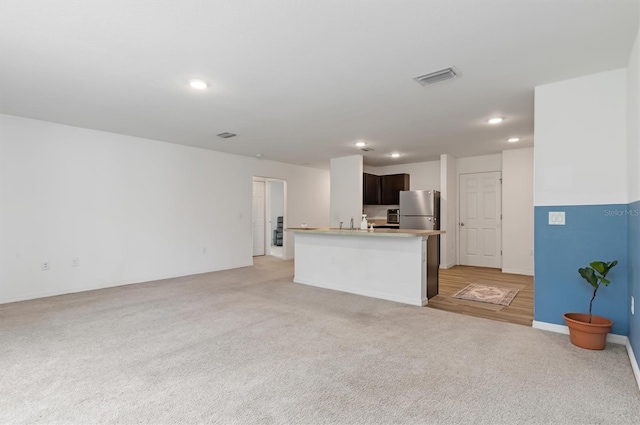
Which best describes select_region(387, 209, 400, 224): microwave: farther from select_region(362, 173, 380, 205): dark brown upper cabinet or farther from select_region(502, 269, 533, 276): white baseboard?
select_region(502, 269, 533, 276): white baseboard

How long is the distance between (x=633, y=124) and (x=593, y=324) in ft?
5.47

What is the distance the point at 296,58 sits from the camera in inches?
106

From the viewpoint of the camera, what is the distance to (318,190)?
30.0 ft

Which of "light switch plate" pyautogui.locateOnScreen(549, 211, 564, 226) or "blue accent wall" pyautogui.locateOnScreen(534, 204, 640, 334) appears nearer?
"blue accent wall" pyautogui.locateOnScreen(534, 204, 640, 334)

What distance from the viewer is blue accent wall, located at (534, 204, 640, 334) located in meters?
2.93

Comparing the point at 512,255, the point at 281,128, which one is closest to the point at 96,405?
the point at 281,128

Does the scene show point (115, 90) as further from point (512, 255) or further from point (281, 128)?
point (512, 255)

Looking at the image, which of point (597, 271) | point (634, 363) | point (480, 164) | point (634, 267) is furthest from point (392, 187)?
point (634, 363)

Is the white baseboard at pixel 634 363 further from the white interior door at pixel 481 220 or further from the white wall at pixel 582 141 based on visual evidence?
the white interior door at pixel 481 220

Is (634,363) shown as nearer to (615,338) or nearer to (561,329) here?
(615,338)

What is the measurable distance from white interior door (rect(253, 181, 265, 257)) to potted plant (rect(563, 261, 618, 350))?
731 cm

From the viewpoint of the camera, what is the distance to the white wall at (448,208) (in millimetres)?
7059

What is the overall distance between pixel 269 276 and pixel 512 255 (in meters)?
4.82

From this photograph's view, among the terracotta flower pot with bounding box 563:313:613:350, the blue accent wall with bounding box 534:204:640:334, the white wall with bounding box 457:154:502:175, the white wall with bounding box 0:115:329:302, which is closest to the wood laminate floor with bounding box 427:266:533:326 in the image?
the blue accent wall with bounding box 534:204:640:334
